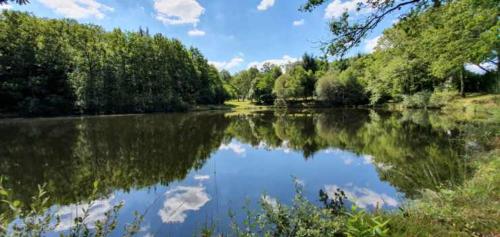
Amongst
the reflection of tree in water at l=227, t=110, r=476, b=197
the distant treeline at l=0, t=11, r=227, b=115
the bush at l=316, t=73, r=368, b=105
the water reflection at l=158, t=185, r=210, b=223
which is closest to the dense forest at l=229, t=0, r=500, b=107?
the bush at l=316, t=73, r=368, b=105

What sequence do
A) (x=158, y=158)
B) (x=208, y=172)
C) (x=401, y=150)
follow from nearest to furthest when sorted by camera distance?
(x=208, y=172)
(x=158, y=158)
(x=401, y=150)

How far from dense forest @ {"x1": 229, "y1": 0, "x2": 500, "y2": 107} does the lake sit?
Result: 3.24 metres

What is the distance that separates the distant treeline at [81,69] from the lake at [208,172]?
2340 centimetres

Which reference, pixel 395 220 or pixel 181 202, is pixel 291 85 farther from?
pixel 395 220

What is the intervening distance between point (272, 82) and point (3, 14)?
42024 mm

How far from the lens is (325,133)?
59.2ft

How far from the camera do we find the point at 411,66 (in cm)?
3344

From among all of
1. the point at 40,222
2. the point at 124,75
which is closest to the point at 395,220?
the point at 40,222

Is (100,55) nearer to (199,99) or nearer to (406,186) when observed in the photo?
(199,99)

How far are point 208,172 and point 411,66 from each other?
3253 cm

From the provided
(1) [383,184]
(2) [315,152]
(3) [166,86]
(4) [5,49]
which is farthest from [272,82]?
(1) [383,184]

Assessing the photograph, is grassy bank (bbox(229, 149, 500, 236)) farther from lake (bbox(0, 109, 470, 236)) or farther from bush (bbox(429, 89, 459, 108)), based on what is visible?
bush (bbox(429, 89, 459, 108))

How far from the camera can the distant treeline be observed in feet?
113

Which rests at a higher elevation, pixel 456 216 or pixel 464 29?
pixel 464 29
